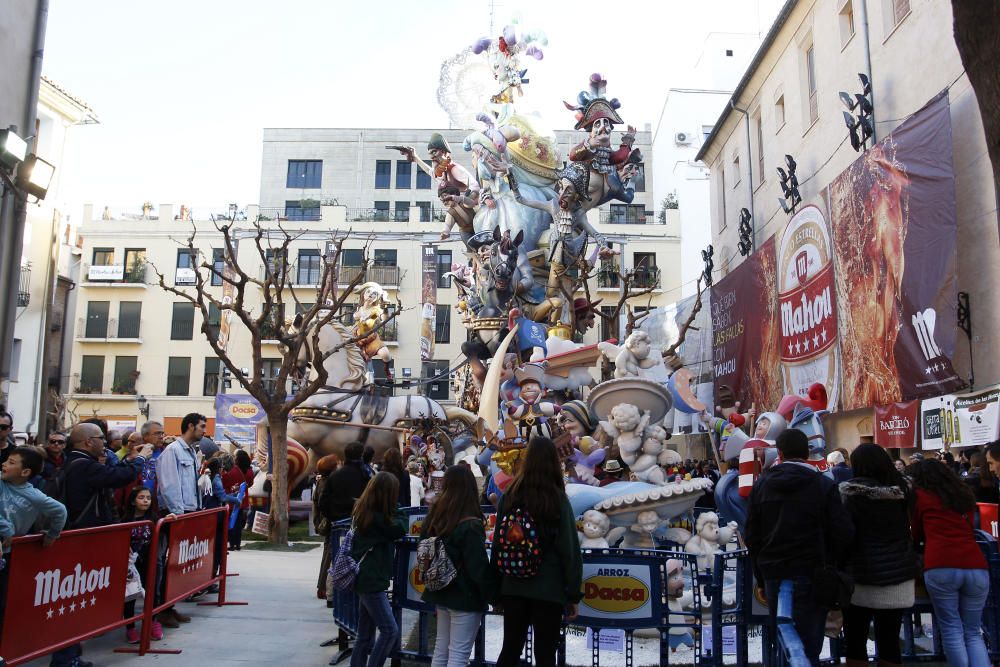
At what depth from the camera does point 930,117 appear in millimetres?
12961

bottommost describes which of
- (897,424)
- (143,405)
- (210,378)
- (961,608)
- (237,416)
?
(961,608)

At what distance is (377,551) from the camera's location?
17.3 feet

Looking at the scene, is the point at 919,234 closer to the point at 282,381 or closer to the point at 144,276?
the point at 282,381

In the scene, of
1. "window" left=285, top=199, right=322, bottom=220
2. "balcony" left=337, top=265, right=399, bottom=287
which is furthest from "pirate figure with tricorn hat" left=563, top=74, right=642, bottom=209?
"window" left=285, top=199, right=322, bottom=220

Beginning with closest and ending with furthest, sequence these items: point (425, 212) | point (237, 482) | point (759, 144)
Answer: point (237, 482) < point (759, 144) < point (425, 212)

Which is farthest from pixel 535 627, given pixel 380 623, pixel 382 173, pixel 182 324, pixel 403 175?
pixel 382 173

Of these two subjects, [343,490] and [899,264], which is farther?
[899,264]

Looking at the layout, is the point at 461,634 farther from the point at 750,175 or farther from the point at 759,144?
the point at 759,144

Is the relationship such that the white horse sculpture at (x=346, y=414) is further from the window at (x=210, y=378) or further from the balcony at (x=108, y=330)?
the balcony at (x=108, y=330)

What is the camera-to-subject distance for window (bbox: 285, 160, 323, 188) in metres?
41.2

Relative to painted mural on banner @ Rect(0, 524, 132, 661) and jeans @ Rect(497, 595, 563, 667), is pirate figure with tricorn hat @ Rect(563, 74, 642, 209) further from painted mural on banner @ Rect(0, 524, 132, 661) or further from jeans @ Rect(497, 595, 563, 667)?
jeans @ Rect(497, 595, 563, 667)

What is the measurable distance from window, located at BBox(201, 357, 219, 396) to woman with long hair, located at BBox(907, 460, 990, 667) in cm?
3399

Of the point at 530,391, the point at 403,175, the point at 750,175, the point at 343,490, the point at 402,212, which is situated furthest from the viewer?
the point at 403,175

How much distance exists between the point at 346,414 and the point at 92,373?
26045 millimetres
